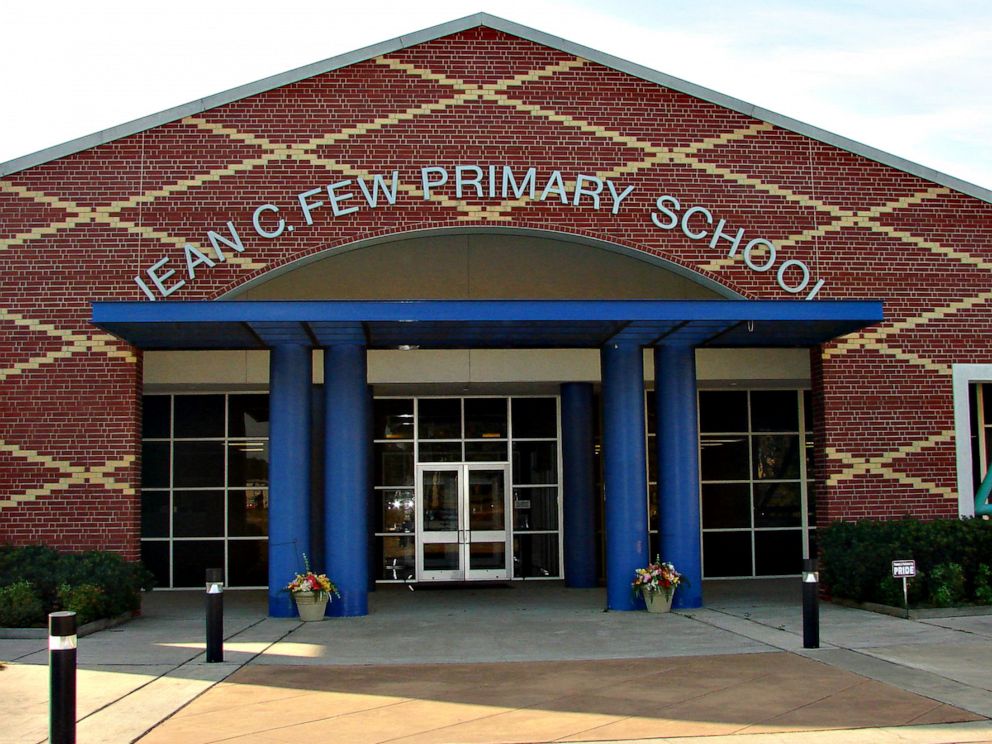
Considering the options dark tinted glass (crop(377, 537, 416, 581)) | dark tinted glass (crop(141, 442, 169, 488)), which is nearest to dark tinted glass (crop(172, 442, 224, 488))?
dark tinted glass (crop(141, 442, 169, 488))

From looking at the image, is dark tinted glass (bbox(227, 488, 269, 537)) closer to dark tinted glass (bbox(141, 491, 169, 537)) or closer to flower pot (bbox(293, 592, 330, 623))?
dark tinted glass (bbox(141, 491, 169, 537))

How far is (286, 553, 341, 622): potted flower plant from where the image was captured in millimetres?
15875

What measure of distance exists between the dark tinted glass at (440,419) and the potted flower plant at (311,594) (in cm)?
682

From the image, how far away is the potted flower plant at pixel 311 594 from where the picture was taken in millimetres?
15875

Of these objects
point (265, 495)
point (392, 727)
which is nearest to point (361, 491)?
point (265, 495)

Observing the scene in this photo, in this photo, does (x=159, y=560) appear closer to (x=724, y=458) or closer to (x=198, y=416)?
(x=198, y=416)

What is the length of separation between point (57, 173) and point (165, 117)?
1.76m

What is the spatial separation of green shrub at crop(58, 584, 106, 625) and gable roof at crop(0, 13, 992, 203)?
6289mm

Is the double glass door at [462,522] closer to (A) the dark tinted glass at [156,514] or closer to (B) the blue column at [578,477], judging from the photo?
(B) the blue column at [578,477]

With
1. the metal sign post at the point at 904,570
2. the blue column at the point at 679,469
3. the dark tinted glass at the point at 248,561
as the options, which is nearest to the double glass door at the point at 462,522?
the dark tinted glass at the point at 248,561

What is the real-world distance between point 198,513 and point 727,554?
33.2 feet

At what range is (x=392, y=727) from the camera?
29.3 ft

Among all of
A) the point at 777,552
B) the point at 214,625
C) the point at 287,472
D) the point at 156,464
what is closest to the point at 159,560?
the point at 156,464

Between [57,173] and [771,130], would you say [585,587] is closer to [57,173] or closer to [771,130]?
[771,130]
